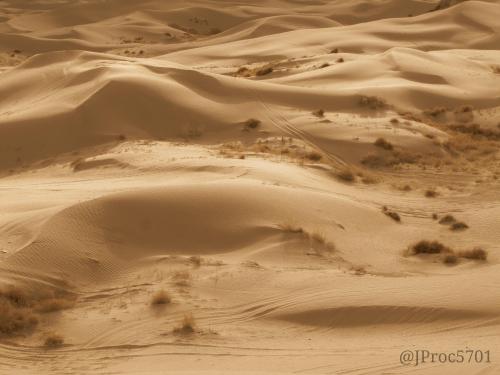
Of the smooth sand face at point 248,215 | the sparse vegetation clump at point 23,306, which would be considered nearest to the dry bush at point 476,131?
the smooth sand face at point 248,215

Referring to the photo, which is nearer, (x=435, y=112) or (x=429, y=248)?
(x=429, y=248)

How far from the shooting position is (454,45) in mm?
34000

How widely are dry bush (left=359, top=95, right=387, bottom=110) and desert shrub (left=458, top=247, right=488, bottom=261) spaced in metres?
9.46

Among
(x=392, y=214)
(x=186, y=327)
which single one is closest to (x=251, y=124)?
(x=392, y=214)

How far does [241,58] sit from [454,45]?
1011 cm

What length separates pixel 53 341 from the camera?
7.34 meters

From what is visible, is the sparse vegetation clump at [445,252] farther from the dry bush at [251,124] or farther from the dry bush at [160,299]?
the dry bush at [251,124]

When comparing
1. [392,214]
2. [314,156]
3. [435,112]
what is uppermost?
[435,112]

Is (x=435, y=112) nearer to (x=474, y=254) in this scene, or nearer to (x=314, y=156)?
(x=314, y=156)

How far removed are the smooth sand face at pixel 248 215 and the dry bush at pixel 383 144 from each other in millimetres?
48

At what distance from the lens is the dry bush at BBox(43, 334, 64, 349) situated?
7311mm

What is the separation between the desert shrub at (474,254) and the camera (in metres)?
9.96

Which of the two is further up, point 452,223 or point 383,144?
point 383,144

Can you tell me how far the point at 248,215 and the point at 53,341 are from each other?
3928 millimetres
